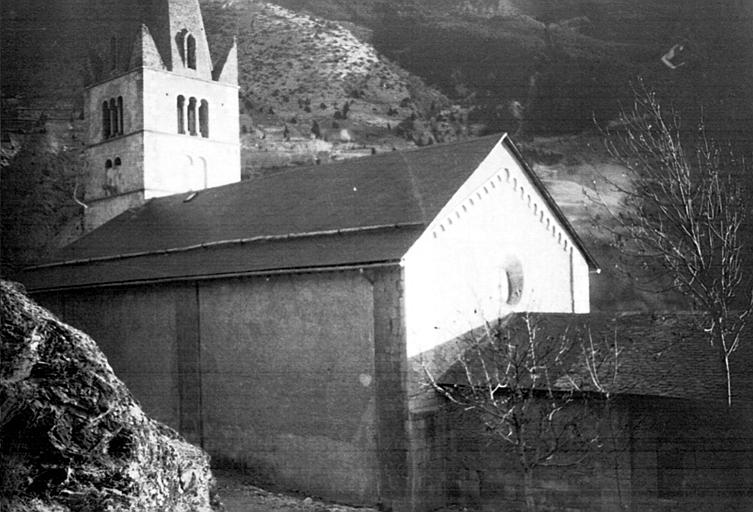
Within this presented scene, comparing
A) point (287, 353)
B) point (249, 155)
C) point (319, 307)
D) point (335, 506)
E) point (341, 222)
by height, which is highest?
point (249, 155)

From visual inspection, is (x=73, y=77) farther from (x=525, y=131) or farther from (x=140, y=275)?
(x=525, y=131)

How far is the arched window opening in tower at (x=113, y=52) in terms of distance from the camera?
30903 mm

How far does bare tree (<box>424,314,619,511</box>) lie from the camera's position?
1469 cm

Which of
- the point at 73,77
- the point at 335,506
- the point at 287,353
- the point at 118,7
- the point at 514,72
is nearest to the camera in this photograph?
the point at 335,506

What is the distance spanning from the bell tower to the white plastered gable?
16389mm

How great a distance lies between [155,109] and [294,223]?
12.8m

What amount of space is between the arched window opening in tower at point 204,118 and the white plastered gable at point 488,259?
1680 cm

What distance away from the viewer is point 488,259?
18797 millimetres

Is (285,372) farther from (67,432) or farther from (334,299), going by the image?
(67,432)

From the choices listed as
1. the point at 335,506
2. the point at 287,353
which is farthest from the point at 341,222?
the point at 335,506

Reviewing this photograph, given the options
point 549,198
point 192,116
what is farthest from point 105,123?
point 549,198

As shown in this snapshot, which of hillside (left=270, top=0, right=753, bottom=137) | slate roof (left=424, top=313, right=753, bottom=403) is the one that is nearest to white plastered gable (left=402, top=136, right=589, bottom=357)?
slate roof (left=424, top=313, right=753, bottom=403)

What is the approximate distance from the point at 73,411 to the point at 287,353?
1198 centimetres

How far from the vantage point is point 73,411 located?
22.5 feet
